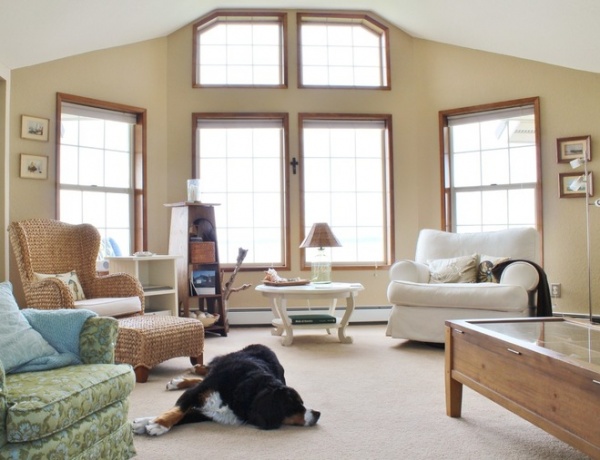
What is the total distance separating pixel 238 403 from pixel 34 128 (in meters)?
3.53

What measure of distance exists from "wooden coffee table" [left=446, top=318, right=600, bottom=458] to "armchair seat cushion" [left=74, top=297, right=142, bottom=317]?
2.34m

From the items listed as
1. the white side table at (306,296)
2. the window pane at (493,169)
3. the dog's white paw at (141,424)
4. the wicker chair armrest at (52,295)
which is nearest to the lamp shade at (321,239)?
the white side table at (306,296)

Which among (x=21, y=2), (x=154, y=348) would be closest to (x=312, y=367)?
(x=154, y=348)

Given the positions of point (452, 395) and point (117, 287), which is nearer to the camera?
point (452, 395)

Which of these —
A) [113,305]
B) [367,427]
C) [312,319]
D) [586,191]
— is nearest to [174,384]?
[113,305]

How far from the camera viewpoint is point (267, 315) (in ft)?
19.2

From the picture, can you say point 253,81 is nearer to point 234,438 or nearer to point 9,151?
point 9,151

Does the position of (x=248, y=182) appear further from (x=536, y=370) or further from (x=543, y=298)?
(x=536, y=370)

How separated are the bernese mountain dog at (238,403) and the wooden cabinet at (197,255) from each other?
2525mm

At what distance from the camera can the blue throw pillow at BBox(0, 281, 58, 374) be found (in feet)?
6.63

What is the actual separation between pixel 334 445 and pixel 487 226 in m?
4.11

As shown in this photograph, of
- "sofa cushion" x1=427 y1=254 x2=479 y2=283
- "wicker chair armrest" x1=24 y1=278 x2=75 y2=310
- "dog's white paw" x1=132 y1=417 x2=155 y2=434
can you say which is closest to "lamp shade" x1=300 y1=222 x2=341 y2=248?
"sofa cushion" x1=427 y1=254 x2=479 y2=283

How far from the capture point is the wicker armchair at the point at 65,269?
362 cm

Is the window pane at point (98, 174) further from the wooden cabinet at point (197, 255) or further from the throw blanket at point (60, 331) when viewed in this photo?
the throw blanket at point (60, 331)
